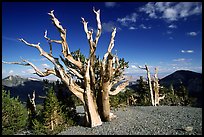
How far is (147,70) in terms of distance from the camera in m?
26.8

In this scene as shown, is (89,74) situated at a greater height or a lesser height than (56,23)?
lesser

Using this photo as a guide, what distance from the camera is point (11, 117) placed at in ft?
52.9

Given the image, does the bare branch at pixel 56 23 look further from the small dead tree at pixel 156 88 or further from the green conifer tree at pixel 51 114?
the small dead tree at pixel 156 88

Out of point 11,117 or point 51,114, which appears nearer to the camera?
point 51,114

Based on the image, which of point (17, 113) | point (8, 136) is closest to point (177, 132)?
point (8, 136)

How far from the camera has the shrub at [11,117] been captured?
1562 centimetres

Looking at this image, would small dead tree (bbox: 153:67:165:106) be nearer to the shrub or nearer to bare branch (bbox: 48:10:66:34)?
bare branch (bbox: 48:10:66:34)

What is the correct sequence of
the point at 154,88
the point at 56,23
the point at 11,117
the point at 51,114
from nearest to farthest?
the point at 51,114 → the point at 56,23 → the point at 11,117 → the point at 154,88

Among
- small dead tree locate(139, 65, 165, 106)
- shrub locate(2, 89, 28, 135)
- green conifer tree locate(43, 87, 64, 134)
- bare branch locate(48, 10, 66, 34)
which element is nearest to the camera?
green conifer tree locate(43, 87, 64, 134)

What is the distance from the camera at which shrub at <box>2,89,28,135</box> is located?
15.6m

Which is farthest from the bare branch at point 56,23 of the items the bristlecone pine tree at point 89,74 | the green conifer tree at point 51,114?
the green conifer tree at point 51,114

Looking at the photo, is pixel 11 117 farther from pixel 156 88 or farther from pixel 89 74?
pixel 156 88

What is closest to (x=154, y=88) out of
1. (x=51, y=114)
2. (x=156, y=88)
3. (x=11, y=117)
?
(x=156, y=88)

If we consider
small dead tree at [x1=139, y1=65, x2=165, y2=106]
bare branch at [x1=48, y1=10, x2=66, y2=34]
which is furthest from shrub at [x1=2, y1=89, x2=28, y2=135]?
small dead tree at [x1=139, y1=65, x2=165, y2=106]
